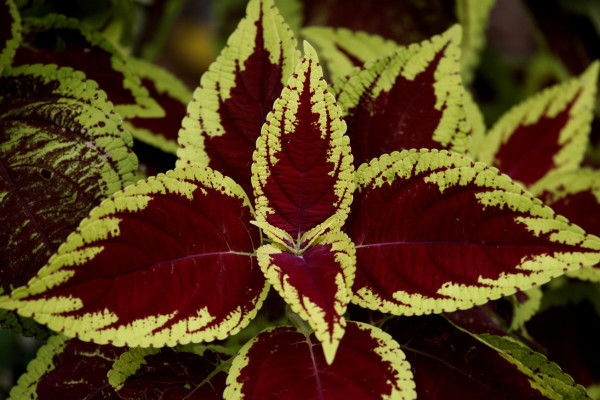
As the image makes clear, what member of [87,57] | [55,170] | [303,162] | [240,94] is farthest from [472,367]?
[87,57]

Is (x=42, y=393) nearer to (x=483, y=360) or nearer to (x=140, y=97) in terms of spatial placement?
(x=140, y=97)

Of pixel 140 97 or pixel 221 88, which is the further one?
pixel 140 97

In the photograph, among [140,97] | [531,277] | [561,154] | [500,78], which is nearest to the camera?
[531,277]

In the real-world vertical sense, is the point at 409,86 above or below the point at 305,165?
above

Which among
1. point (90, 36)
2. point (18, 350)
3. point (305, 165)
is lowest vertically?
point (18, 350)

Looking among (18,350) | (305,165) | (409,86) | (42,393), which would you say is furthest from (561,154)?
(18,350)

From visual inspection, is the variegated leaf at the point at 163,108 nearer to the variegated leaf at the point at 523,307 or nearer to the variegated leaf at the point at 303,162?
the variegated leaf at the point at 303,162
